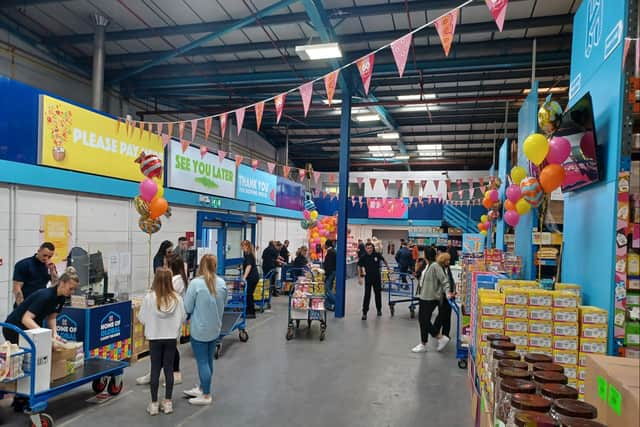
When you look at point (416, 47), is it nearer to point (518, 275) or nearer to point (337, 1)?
point (337, 1)

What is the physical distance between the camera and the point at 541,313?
10.8 feet

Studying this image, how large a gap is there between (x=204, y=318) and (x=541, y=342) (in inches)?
118

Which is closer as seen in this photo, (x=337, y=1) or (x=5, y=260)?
(x=5, y=260)

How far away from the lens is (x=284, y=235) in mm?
16594

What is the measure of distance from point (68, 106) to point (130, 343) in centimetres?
390

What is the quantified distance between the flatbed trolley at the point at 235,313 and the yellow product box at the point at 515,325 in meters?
4.14

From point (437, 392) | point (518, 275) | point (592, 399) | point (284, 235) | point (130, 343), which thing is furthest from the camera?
point (284, 235)

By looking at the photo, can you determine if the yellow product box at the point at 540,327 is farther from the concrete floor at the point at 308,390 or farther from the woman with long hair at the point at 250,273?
the woman with long hair at the point at 250,273

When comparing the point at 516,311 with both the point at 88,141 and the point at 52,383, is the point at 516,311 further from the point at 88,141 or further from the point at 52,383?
the point at 88,141

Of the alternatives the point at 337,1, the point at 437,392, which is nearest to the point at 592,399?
the point at 437,392

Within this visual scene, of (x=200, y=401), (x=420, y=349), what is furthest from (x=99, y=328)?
(x=420, y=349)

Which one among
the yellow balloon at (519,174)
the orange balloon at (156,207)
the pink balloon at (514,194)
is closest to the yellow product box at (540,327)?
the pink balloon at (514,194)

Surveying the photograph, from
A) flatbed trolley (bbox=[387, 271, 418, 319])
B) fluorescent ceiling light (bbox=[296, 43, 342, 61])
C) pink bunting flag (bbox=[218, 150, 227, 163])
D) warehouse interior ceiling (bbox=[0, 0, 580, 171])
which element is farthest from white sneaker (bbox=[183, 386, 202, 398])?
pink bunting flag (bbox=[218, 150, 227, 163])

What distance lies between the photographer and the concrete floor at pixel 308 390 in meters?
4.17
